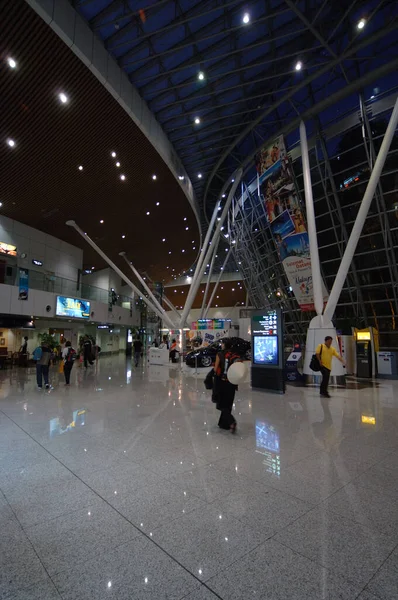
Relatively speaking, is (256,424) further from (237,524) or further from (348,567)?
(348,567)

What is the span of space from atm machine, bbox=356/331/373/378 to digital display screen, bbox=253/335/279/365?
624cm

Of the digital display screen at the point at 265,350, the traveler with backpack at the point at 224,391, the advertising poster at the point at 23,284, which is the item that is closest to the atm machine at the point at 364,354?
the digital display screen at the point at 265,350

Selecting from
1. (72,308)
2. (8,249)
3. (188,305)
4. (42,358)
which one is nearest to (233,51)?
(42,358)

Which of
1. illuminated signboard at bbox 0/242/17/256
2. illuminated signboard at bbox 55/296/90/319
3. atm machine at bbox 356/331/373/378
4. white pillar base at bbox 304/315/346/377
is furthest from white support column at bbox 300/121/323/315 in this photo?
illuminated signboard at bbox 0/242/17/256

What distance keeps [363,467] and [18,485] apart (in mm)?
4125

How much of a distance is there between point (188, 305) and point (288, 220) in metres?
9.78

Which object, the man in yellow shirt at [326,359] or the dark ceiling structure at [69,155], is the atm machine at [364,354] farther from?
the dark ceiling structure at [69,155]

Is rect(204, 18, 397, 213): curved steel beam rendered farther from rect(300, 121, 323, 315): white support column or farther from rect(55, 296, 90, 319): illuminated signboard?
rect(55, 296, 90, 319): illuminated signboard

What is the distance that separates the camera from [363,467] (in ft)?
13.4

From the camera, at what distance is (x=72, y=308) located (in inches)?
898

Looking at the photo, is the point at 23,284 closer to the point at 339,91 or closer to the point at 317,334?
the point at 317,334

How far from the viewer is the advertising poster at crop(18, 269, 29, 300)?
1878 cm

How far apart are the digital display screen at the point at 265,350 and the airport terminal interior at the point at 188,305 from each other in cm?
6

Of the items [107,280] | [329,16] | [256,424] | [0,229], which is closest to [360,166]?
[329,16]
